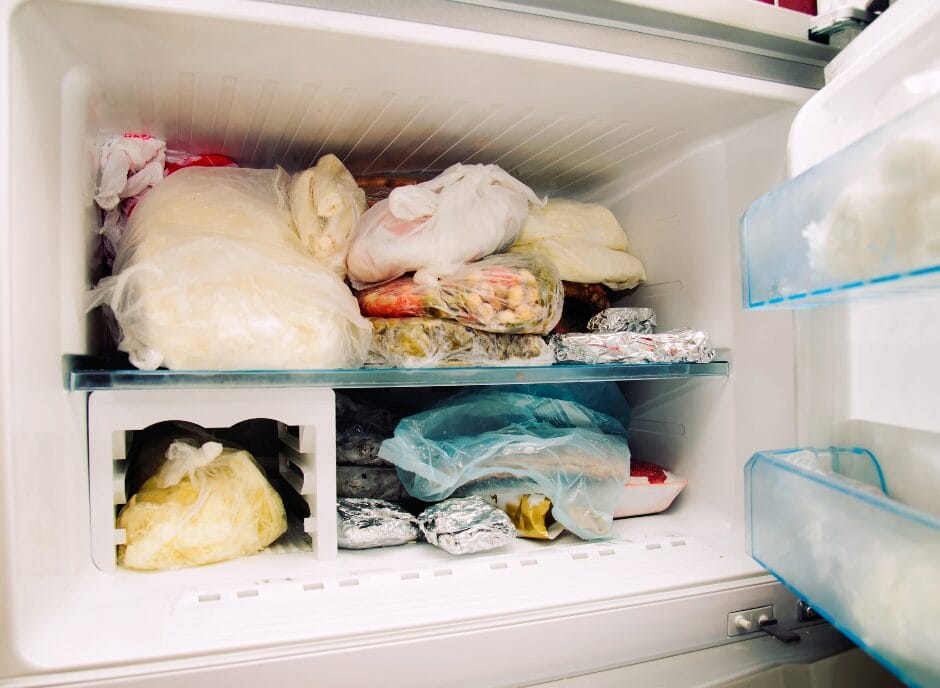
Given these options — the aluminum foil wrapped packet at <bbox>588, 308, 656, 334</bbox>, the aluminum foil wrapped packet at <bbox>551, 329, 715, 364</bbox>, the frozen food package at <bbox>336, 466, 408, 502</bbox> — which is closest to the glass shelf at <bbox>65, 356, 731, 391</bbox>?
the aluminum foil wrapped packet at <bbox>551, 329, 715, 364</bbox>

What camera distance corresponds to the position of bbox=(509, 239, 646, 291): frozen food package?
1134mm

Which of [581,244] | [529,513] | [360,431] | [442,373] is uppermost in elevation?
[581,244]

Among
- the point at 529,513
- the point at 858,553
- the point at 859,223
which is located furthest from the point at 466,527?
the point at 859,223

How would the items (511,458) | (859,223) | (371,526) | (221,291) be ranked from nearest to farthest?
(859,223) → (221,291) → (371,526) → (511,458)

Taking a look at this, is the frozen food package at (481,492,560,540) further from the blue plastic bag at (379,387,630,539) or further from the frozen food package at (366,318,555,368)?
the frozen food package at (366,318,555,368)

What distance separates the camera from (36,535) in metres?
0.66

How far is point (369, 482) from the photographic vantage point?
3.52 feet

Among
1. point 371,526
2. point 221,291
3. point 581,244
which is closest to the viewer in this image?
point 221,291

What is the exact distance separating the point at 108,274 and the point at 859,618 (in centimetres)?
109

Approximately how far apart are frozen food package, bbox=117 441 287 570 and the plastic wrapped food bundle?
575 millimetres

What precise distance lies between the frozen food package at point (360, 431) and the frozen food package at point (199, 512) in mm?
158

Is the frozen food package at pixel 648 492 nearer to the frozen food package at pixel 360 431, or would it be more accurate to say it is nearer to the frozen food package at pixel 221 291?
the frozen food package at pixel 360 431

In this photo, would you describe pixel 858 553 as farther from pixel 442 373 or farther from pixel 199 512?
pixel 199 512

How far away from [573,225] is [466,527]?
57cm
